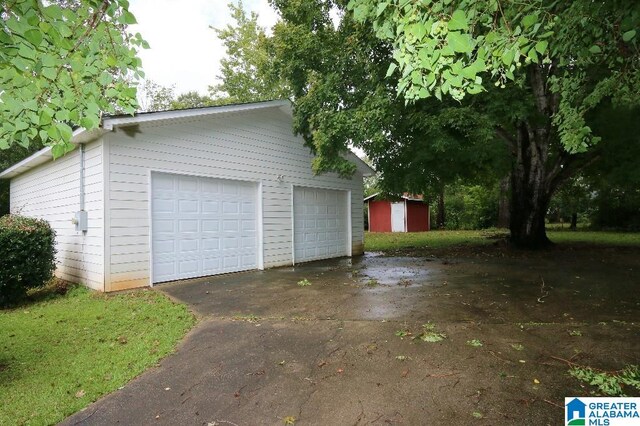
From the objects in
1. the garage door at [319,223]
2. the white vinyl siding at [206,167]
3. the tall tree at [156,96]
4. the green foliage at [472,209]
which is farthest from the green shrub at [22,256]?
the green foliage at [472,209]

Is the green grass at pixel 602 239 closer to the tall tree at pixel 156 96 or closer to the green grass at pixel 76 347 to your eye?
the green grass at pixel 76 347

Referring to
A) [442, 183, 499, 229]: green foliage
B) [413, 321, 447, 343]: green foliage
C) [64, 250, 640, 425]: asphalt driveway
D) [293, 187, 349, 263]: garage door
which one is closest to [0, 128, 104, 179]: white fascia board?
[64, 250, 640, 425]: asphalt driveway

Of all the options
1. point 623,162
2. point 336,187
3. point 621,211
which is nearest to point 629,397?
point 336,187

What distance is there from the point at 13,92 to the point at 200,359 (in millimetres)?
2764

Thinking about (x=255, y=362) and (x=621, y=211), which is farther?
(x=621, y=211)

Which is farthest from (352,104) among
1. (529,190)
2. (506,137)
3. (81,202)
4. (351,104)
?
(529,190)

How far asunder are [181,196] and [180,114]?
171 centimetres

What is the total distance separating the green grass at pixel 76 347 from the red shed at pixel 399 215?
2290cm

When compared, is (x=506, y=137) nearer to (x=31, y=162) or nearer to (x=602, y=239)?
(x=602, y=239)

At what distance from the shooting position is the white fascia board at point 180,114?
6.39 meters

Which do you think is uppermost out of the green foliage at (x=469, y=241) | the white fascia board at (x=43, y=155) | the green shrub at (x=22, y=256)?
the white fascia board at (x=43, y=155)

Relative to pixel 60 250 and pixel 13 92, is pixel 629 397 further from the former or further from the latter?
pixel 60 250

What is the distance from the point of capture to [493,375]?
2.97m

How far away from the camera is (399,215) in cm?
2770
